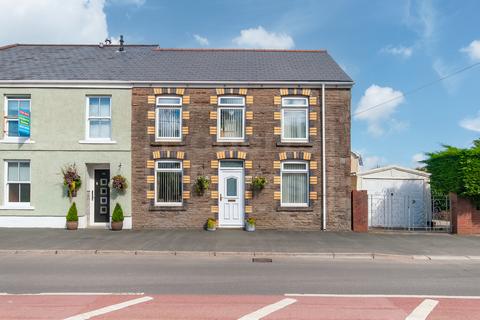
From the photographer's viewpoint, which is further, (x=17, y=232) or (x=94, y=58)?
(x=94, y=58)

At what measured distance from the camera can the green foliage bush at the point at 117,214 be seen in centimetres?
1566

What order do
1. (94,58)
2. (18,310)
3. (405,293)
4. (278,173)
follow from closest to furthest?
(18,310) → (405,293) → (278,173) → (94,58)

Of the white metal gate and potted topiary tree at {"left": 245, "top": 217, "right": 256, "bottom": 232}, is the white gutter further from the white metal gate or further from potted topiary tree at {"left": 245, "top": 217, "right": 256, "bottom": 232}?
the white metal gate

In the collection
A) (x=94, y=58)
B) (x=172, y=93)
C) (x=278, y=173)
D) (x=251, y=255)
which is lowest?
(x=251, y=255)

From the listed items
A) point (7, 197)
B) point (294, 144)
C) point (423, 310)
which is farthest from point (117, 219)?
point (423, 310)

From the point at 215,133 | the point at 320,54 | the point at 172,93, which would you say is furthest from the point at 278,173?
the point at 320,54

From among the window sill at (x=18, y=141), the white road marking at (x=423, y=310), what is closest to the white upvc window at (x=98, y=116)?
the window sill at (x=18, y=141)

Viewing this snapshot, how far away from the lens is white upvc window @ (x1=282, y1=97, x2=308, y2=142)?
16562mm

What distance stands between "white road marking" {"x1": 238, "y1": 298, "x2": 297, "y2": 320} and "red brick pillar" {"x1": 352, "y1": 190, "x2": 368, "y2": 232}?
1008cm

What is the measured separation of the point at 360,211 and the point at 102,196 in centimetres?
1125

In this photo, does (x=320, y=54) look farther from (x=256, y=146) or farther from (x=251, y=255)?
(x=251, y=255)

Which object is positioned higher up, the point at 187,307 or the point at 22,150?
the point at 22,150

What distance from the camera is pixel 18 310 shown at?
5934 millimetres

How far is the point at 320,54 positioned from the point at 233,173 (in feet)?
26.6
